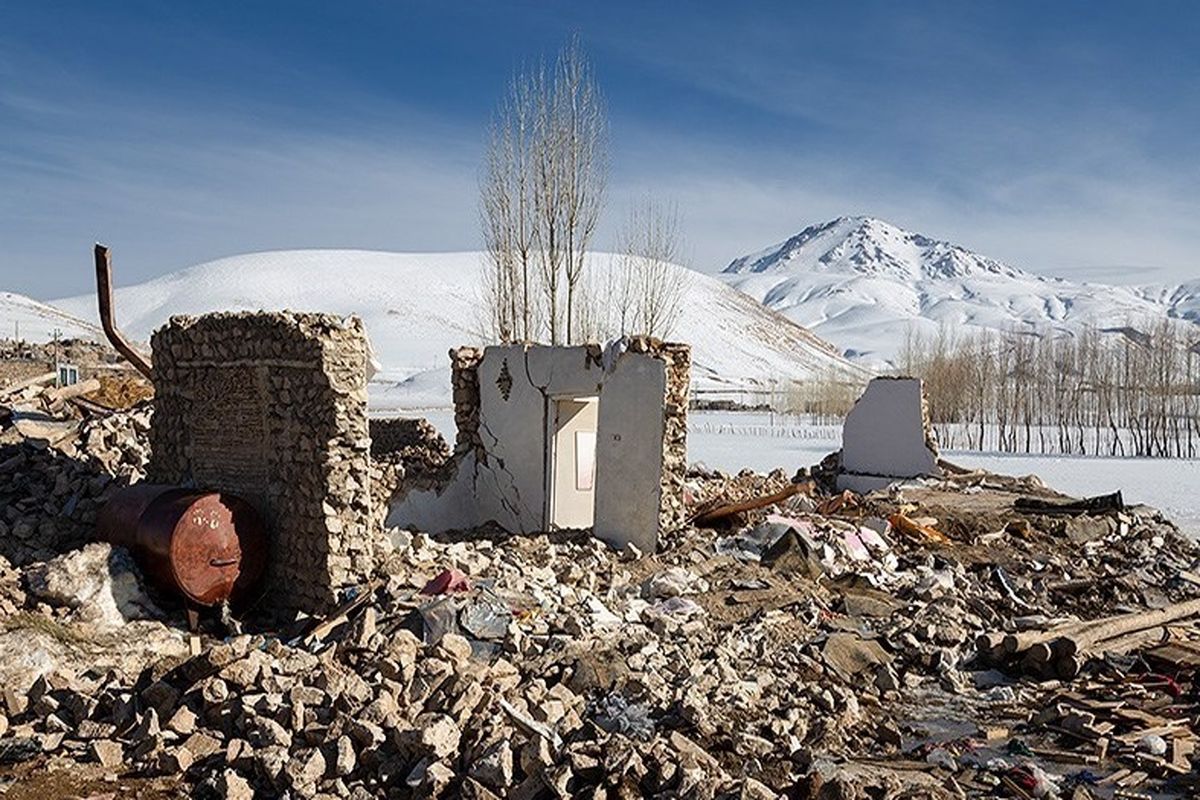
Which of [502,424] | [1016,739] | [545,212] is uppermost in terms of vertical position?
[545,212]

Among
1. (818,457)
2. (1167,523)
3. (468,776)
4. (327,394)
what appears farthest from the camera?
(818,457)

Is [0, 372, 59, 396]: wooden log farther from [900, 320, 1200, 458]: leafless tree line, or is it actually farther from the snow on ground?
[900, 320, 1200, 458]: leafless tree line

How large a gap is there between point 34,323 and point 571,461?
5955 centimetres

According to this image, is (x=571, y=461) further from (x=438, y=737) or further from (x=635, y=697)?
(x=438, y=737)

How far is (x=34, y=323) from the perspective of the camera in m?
60.3

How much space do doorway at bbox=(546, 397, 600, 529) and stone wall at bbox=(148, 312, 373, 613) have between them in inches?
126

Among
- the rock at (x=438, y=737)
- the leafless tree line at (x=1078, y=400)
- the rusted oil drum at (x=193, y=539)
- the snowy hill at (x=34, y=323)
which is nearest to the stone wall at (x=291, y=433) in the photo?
the rusted oil drum at (x=193, y=539)

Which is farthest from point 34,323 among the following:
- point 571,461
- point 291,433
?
point 291,433

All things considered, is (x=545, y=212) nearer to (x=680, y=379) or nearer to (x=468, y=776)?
(x=680, y=379)

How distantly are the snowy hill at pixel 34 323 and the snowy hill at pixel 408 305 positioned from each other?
7.14 metres

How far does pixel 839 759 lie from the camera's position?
222 inches

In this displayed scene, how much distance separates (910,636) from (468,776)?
4.12 meters

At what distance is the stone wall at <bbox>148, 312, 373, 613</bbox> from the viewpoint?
8508 mm

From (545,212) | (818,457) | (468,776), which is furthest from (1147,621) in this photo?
(818,457)
